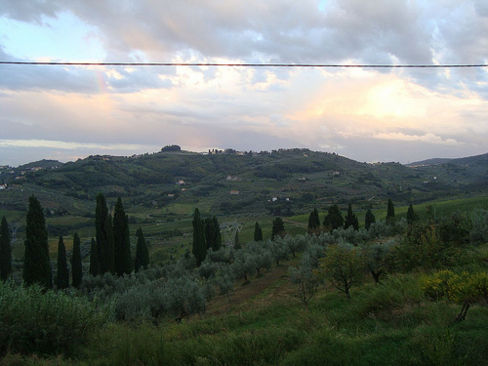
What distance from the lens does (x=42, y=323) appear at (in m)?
8.66

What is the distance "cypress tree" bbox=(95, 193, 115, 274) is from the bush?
30507 millimetres

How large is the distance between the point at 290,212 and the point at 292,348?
133817mm

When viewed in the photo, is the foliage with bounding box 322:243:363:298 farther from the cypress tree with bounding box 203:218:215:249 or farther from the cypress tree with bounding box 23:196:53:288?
the cypress tree with bounding box 203:218:215:249

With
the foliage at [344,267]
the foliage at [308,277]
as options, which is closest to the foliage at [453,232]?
the foliage at [344,267]

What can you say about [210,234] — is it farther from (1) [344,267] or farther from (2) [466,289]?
(2) [466,289]

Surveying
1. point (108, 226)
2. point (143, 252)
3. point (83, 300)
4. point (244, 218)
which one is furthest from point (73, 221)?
point (83, 300)

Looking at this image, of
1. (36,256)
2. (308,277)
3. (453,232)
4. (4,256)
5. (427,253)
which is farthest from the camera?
(4,256)

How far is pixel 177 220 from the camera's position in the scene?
487ft

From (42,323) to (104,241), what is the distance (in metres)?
32.3

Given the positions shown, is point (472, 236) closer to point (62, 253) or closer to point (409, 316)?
point (409, 316)

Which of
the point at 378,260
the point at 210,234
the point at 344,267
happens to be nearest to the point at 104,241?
the point at 210,234

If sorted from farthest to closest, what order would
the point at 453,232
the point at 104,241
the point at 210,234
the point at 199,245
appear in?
the point at 210,234, the point at 199,245, the point at 104,241, the point at 453,232

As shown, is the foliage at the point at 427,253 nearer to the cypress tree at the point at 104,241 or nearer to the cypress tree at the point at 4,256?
the cypress tree at the point at 104,241

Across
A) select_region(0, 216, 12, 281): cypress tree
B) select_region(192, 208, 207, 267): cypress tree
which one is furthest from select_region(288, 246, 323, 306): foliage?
select_region(0, 216, 12, 281): cypress tree
